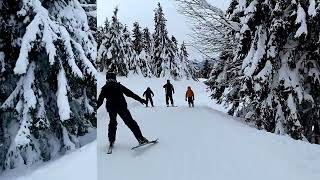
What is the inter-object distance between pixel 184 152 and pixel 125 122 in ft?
1.55

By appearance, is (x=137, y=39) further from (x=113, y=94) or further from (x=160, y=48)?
(x=113, y=94)

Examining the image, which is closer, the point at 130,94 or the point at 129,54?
the point at 130,94

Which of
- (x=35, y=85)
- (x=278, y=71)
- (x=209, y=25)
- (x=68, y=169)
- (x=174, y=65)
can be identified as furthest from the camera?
(x=209, y=25)

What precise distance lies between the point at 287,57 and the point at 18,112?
2424 mm

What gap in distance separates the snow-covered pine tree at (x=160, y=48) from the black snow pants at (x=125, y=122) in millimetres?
352

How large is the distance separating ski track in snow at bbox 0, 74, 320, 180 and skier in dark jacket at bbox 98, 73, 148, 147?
6 cm

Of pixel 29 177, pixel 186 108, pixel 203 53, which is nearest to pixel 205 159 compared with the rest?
pixel 186 108

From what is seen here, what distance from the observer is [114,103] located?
12.3 ft

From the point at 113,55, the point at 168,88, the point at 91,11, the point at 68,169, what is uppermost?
the point at 91,11

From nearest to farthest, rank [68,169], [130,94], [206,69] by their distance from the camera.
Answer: [68,169] → [130,94] → [206,69]

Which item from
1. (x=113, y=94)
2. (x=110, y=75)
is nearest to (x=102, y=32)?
(x=110, y=75)

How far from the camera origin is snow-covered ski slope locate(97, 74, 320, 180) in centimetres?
319

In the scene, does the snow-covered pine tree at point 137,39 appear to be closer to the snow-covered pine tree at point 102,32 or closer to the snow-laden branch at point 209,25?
the snow-covered pine tree at point 102,32

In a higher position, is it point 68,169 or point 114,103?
point 114,103
